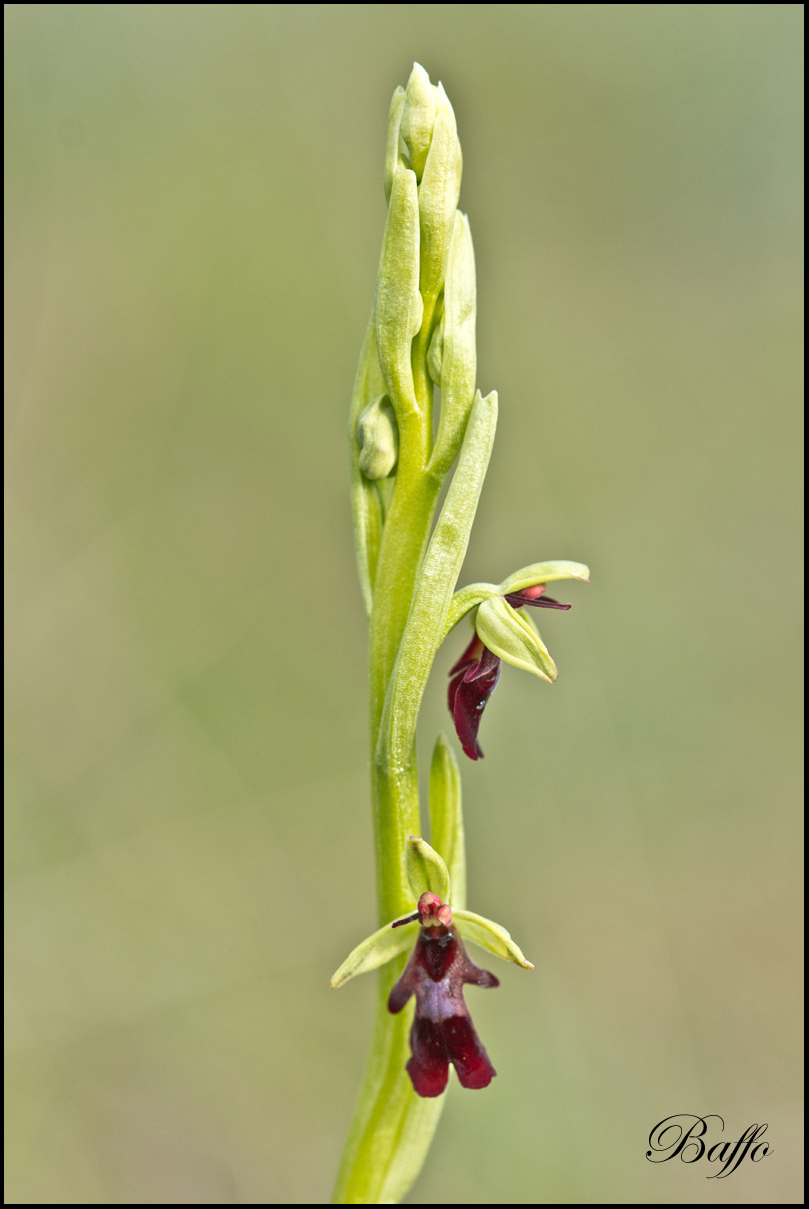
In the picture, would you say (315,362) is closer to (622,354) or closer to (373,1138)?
(622,354)

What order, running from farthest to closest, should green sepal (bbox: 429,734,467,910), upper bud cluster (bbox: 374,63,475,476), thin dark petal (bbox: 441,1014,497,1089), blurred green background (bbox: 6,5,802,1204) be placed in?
blurred green background (bbox: 6,5,802,1204) < green sepal (bbox: 429,734,467,910) < upper bud cluster (bbox: 374,63,475,476) < thin dark petal (bbox: 441,1014,497,1089)

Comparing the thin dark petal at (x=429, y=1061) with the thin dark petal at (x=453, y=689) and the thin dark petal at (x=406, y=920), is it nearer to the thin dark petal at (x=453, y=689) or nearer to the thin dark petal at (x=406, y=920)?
the thin dark petal at (x=406, y=920)

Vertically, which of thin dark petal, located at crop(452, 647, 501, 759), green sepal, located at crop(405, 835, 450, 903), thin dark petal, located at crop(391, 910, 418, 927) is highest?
thin dark petal, located at crop(452, 647, 501, 759)

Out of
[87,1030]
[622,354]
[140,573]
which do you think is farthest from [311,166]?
[87,1030]

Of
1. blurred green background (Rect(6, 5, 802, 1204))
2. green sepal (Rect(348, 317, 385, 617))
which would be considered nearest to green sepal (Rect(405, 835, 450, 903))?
green sepal (Rect(348, 317, 385, 617))

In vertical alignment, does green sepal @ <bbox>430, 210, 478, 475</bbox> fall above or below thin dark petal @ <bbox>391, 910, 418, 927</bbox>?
above

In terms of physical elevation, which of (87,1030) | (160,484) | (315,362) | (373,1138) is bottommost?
(87,1030)

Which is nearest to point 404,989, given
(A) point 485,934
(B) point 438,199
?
(A) point 485,934

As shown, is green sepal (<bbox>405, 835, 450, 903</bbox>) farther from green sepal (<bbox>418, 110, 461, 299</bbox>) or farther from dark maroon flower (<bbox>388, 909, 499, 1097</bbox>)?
green sepal (<bbox>418, 110, 461, 299</bbox>)
